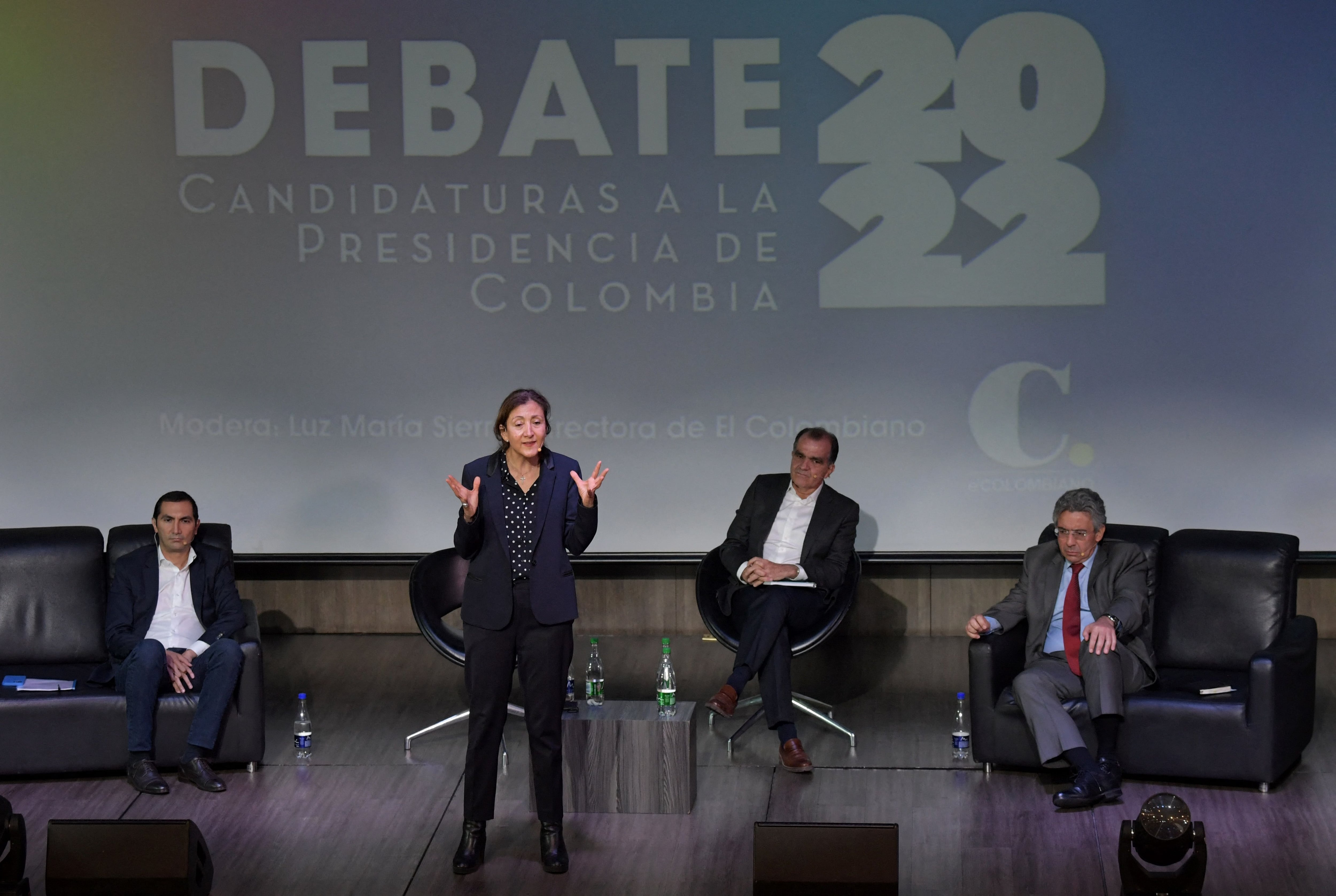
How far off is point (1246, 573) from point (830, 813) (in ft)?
5.85

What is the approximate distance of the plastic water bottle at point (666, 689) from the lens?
4.91m

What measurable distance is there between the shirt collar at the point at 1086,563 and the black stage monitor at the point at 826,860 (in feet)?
6.21

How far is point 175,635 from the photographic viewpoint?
5359mm

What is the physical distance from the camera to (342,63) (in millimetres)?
6738

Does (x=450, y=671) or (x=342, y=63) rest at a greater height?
(x=342, y=63)

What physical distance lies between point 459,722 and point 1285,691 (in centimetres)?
302

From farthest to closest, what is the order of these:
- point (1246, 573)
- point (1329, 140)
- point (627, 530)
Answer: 1. point (627, 530)
2. point (1329, 140)
3. point (1246, 573)

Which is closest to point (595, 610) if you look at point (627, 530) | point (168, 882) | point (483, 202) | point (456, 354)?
point (627, 530)

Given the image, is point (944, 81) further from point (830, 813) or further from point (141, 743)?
point (141, 743)

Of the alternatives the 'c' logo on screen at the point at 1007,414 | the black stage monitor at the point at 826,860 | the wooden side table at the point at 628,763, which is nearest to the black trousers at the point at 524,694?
the wooden side table at the point at 628,763

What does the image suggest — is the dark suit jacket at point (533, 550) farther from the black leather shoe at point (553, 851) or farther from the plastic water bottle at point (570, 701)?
the black leather shoe at point (553, 851)

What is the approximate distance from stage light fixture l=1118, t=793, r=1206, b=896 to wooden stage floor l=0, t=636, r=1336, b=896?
23.0 inches

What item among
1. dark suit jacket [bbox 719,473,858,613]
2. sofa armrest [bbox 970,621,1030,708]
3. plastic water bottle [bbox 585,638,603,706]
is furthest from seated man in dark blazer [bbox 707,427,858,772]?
sofa armrest [bbox 970,621,1030,708]

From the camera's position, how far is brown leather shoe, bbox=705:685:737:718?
5371 millimetres
